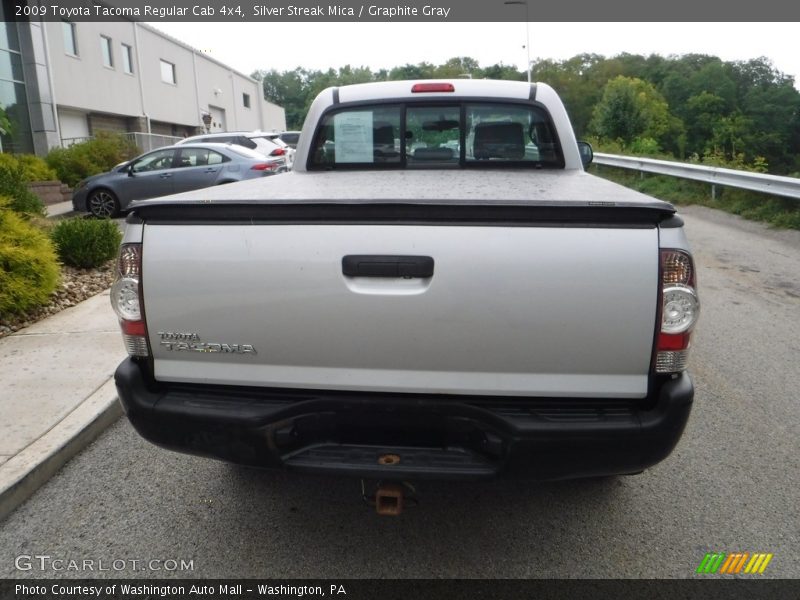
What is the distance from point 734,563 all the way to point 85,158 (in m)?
21.0

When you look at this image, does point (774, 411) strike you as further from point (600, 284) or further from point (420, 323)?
point (420, 323)

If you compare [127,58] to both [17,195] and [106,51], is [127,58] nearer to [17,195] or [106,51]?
[106,51]

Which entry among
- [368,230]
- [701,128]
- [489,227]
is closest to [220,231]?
[368,230]

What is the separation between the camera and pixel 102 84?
Result: 27797 mm

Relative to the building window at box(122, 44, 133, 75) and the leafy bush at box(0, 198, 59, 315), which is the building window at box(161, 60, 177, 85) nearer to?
the building window at box(122, 44, 133, 75)

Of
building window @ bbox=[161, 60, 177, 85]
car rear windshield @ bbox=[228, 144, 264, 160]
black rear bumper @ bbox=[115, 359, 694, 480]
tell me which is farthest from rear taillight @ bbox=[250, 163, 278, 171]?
building window @ bbox=[161, 60, 177, 85]

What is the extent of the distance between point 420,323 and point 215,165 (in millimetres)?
12527

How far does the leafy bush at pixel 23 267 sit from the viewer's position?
607 cm

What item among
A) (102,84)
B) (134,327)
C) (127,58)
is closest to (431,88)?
(134,327)

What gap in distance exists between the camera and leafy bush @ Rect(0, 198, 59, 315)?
607 cm

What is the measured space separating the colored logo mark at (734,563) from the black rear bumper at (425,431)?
0.71 meters

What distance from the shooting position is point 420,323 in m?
2.27

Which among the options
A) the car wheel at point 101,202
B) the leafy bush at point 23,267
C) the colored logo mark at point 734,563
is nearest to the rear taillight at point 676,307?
the colored logo mark at point 734,563

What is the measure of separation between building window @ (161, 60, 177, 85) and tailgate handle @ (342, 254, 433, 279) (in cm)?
3725
